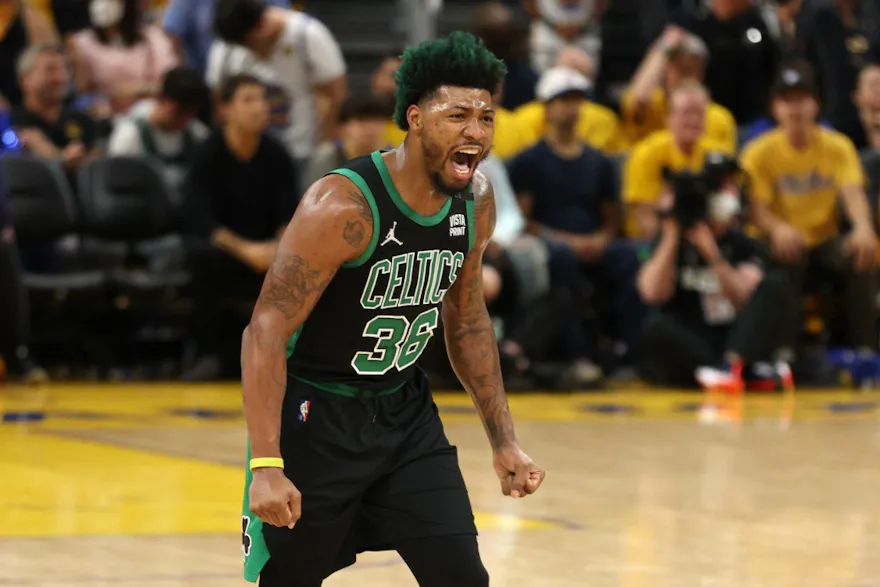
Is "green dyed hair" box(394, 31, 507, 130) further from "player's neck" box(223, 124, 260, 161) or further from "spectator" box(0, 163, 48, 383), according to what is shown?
"player's neck" box(223, 124, 260, 161)

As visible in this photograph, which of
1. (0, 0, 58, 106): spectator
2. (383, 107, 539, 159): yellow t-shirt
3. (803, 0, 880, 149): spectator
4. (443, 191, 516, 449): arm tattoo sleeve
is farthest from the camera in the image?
(803, 0, 880, 149): spectator

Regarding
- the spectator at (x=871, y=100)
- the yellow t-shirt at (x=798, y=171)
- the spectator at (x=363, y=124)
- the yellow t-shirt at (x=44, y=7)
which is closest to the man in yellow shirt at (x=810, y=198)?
the yellow t-shirt at (x=798, y=171)

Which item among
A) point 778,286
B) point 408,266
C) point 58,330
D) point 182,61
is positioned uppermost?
point 408,266

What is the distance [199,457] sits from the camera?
763 centimetres

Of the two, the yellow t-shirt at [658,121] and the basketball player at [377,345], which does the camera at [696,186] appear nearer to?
the yellow t-shirt at [658,121]

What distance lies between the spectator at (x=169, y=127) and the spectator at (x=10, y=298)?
3.70 feet

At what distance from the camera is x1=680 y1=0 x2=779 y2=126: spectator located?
12.6 m

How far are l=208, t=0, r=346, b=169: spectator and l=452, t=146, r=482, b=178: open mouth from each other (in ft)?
25.5

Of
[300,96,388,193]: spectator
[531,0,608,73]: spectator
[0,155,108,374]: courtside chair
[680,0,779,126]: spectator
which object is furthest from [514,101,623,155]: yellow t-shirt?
[0,155,108,374]: courtside chair

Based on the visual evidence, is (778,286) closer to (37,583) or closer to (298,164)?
(298,164)

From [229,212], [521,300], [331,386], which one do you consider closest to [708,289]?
[521,300]

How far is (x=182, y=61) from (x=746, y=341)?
4.46 m

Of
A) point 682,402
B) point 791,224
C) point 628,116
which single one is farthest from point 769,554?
point 628,116

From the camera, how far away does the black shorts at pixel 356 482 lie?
369cm
